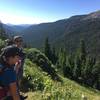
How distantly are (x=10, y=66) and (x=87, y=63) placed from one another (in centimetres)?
9942

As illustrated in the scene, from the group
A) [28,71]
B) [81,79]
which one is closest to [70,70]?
[81,79]

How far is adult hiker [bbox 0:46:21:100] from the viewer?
5371 mm

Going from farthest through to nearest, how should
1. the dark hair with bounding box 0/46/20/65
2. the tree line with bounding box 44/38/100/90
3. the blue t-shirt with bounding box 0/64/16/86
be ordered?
the tree line with bounding box 44/38/100/90 → the dark hair with bounding box 0/46/20/65 → the blue t-shirt with bounding box 0/64/16/86

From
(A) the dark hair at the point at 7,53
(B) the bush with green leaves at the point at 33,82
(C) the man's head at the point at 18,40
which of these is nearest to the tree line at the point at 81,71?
(B) the bush with green leaves at the point at 33,82

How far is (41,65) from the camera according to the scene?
23141mm

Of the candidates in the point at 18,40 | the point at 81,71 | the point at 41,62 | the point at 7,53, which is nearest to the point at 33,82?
the point at 18,40

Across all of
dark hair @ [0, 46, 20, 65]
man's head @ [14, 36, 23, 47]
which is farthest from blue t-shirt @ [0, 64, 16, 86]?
man's head @ [14, 36, 23, 47]

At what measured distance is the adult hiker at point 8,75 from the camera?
5371mm

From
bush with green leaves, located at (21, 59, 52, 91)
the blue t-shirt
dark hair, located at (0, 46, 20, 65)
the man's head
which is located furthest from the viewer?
bush with green leaves, located at (21, 59, 52, 91)

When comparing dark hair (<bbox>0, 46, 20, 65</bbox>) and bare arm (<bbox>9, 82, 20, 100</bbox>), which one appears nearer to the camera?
bare arm (<bbox>9, 82, 20, 100</bbox>)

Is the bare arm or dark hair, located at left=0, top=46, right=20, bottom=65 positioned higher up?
dark hair, located at left=0, top=46, right=20, bottom=65

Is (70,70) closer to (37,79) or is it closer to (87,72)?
(87,72)

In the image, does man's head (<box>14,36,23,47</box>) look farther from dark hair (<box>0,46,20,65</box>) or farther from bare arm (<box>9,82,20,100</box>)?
bare arm (<box>9,82,20,100</box>)

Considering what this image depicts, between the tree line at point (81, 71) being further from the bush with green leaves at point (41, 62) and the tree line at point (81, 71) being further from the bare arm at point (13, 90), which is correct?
the bare arm at point (13, 90)
